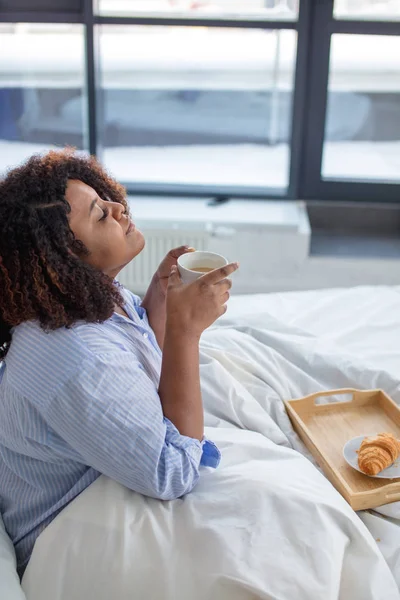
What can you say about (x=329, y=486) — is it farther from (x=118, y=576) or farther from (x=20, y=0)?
(x=20, y=0)

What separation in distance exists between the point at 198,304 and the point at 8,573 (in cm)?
50

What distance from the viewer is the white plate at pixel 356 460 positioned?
137 centimetres

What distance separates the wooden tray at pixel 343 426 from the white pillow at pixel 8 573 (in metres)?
0.56

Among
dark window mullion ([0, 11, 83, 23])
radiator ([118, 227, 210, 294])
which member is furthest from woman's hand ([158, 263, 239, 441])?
dark window mullion ([0, 11, 83, 23])

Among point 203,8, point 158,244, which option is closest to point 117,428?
point 158,244

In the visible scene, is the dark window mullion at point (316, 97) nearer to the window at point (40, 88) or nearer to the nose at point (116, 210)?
the window at point (40, 88)

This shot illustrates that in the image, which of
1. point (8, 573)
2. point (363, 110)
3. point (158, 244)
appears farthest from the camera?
point (363, 110)

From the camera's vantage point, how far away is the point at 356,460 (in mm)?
1418

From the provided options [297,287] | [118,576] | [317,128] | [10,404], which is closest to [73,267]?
[10,404]

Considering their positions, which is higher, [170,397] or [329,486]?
[170,397]

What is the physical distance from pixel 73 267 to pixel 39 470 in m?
0.33

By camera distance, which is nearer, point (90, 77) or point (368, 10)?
point (368, 10)

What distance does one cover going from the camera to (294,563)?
111 centimetres

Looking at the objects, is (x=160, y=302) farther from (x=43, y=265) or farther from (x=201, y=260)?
(x=43, y=265)
